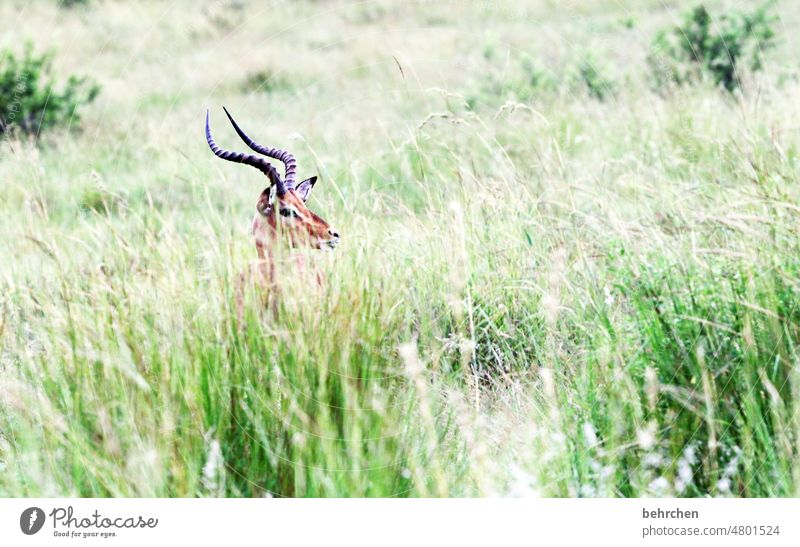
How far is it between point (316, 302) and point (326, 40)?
13.0 metres

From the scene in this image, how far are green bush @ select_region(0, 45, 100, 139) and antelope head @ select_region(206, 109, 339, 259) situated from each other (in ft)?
19.1

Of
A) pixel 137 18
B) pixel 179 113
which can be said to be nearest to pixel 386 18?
pixel 137 18

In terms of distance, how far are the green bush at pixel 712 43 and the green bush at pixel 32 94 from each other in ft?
20.4

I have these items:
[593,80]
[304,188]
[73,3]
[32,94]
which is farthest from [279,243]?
[73,3]

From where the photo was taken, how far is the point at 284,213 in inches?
151

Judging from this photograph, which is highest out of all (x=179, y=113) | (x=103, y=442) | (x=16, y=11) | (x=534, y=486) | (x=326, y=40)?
(x=16, y=11)

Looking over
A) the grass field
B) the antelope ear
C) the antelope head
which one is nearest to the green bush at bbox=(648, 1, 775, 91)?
the grass field

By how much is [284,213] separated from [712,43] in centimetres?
726

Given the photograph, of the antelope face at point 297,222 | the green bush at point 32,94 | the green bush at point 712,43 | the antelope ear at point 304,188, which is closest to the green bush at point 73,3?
the green bush at point 32,94

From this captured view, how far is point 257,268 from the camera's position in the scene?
11.2 feet

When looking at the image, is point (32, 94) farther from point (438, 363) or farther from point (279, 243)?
point (438, 363)

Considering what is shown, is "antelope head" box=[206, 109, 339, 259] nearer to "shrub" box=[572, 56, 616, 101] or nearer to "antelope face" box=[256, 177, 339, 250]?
"antelope face" box=[256, 177, 339, 250]

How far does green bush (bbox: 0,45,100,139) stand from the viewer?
30.5 feet
